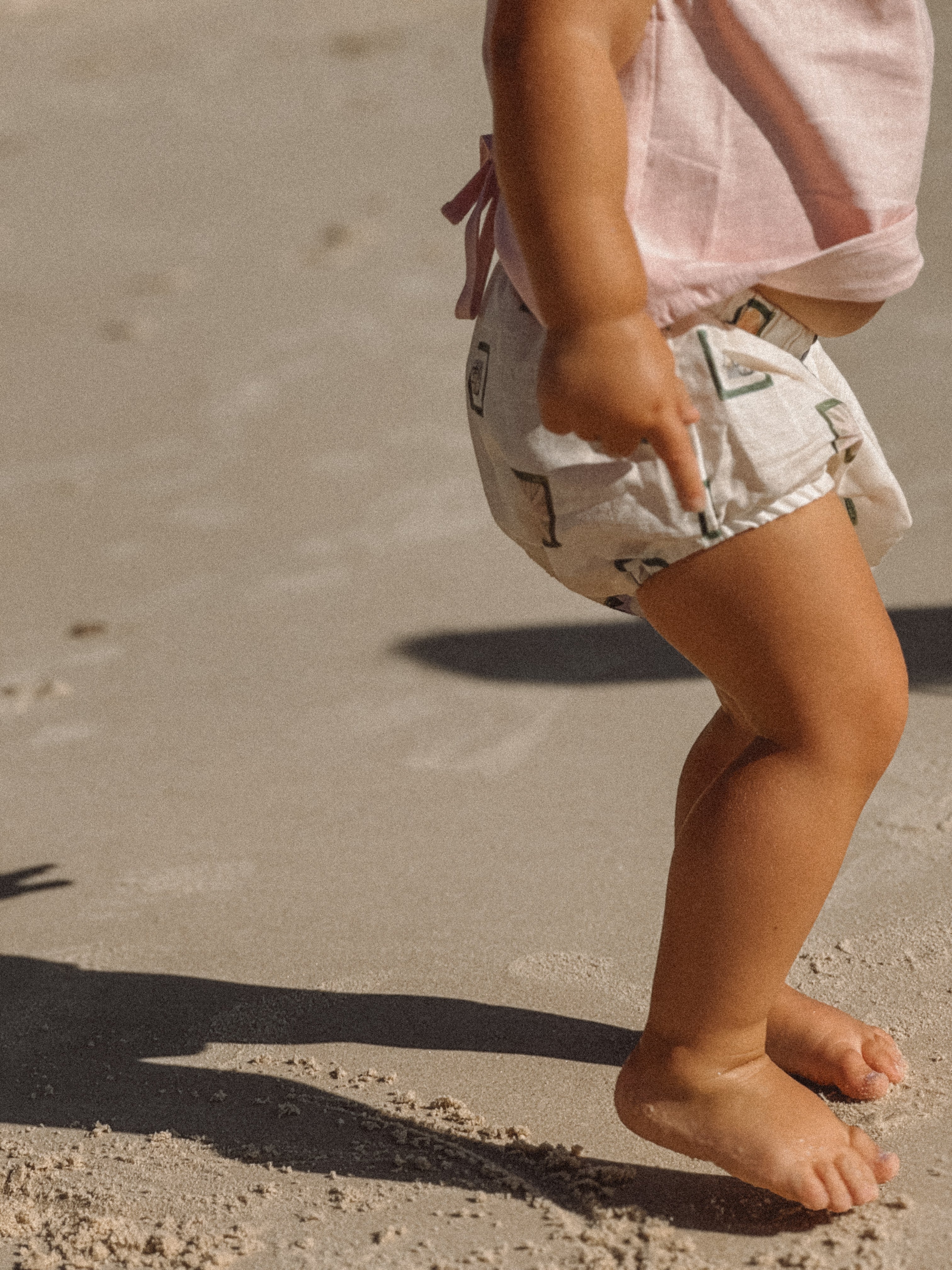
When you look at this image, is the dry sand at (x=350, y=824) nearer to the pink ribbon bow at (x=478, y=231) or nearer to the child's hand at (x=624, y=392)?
the child's hand at (x=624, y=392)

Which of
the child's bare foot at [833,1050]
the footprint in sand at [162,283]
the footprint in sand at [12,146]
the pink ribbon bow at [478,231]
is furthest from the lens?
the footprint in sand at [12,146]

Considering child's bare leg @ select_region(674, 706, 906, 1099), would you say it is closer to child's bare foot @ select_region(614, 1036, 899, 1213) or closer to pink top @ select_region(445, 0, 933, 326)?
child's bare foot @ select_region(614, 1036, 899, 1213)

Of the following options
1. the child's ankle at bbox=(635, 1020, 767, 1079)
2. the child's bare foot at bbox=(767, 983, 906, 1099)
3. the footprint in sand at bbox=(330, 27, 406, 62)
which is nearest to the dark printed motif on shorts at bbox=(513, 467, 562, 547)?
the child's ankle at bbox=(635, 1020, 767, 1079)

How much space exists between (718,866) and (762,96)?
652mm

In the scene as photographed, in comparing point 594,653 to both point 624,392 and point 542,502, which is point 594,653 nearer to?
point 542,502

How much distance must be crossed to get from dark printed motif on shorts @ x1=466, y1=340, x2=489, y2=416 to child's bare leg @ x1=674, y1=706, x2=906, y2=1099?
1.40 feet

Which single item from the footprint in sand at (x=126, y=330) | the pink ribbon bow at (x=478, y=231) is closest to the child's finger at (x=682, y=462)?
the pink ribbon bow at (x=478, y=231)

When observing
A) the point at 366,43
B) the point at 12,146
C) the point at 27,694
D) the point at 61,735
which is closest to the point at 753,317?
the point at 61,735

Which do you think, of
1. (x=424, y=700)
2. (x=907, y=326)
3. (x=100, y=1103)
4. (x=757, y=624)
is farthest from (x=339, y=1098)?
(x=907, y=326)

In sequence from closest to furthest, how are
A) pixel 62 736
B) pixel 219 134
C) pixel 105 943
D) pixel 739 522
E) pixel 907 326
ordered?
pixel 739 522, pixel 105 943, pixel 62 736, pixel 907 326, pixel 219 134

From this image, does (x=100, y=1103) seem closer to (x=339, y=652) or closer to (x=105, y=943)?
(x=105, y=943)

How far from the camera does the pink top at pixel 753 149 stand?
1314mm

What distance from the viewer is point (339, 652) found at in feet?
9.22

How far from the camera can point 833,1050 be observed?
1.58 metres
